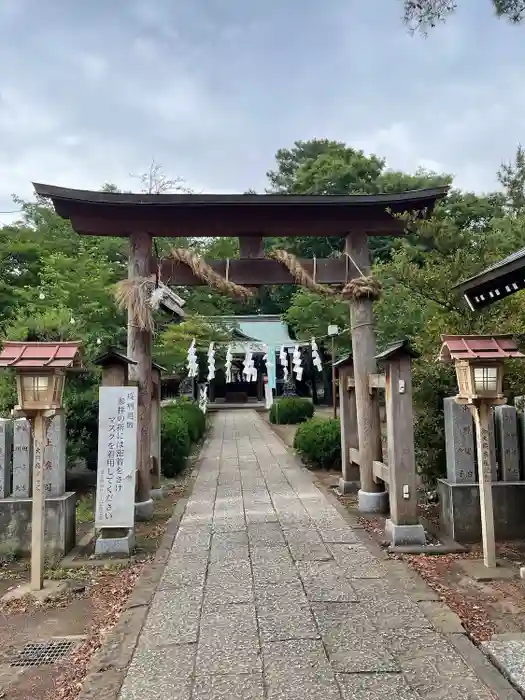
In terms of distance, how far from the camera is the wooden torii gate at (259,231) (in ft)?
23.1

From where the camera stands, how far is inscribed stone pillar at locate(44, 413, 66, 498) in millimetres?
5535

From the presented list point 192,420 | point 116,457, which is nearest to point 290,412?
point 192,420

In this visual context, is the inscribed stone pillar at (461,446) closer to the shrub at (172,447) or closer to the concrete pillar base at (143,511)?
the concrete pillar base at (143,511)

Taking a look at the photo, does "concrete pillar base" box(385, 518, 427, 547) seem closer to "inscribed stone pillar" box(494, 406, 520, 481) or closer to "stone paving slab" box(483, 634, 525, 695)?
"inscribed stone pillar" box(494, 406, 520, 481)

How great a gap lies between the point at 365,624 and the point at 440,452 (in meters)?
3.36

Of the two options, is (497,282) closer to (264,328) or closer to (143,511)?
(143,511)

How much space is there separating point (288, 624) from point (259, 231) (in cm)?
516

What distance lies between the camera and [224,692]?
286cm

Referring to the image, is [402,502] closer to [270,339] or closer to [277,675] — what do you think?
[277,675]

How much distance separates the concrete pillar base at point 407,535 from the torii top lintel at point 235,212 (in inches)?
158

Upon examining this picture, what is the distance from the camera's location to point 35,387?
4.88m

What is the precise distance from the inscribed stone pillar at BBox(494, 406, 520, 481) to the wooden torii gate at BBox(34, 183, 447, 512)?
1734 mm

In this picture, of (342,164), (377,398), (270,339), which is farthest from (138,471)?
Result: (342,164)

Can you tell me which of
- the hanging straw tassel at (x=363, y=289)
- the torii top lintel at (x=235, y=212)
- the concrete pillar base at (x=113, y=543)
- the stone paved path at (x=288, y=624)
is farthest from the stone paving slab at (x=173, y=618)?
the torii top lintel at (x=235, y=212)
